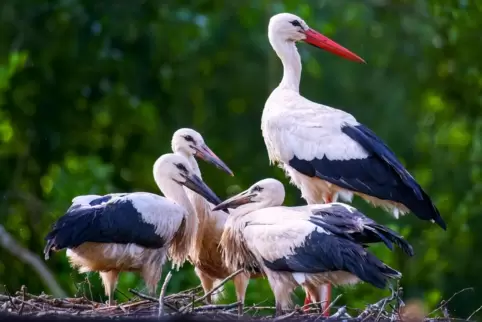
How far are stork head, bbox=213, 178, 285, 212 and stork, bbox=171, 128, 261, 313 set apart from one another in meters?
0.46

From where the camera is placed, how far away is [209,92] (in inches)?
757

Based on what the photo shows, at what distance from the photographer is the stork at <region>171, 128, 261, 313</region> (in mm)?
11248

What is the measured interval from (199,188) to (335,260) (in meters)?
1.72

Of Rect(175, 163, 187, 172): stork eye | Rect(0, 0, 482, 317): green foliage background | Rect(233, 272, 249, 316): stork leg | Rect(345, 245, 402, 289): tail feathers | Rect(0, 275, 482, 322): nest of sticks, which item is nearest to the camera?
Rect(345, 245, 402, 289): tail feathers

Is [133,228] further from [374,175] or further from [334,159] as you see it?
[374,175]

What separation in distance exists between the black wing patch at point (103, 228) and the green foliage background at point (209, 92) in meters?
7.18

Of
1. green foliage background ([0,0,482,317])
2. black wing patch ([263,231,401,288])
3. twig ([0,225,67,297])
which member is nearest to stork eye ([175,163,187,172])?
black wing patch ([263,231,401,288])

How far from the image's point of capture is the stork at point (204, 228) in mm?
11248

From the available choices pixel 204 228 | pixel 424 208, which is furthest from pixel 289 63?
pixel 424 208

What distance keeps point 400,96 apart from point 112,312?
9169mm

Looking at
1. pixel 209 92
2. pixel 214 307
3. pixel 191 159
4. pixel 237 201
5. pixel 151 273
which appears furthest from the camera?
pixel 209 92

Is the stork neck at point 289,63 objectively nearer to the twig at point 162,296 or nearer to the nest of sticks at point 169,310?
the nest of sticks at point 169,310

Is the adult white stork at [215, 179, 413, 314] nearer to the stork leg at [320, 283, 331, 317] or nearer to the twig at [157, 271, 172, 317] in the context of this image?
the stork leg at [320, 283, 331, 317]

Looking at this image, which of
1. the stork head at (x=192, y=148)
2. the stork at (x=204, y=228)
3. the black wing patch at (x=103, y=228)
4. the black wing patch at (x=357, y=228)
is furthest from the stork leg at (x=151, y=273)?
the black wing patch at (x=357, y=228)
